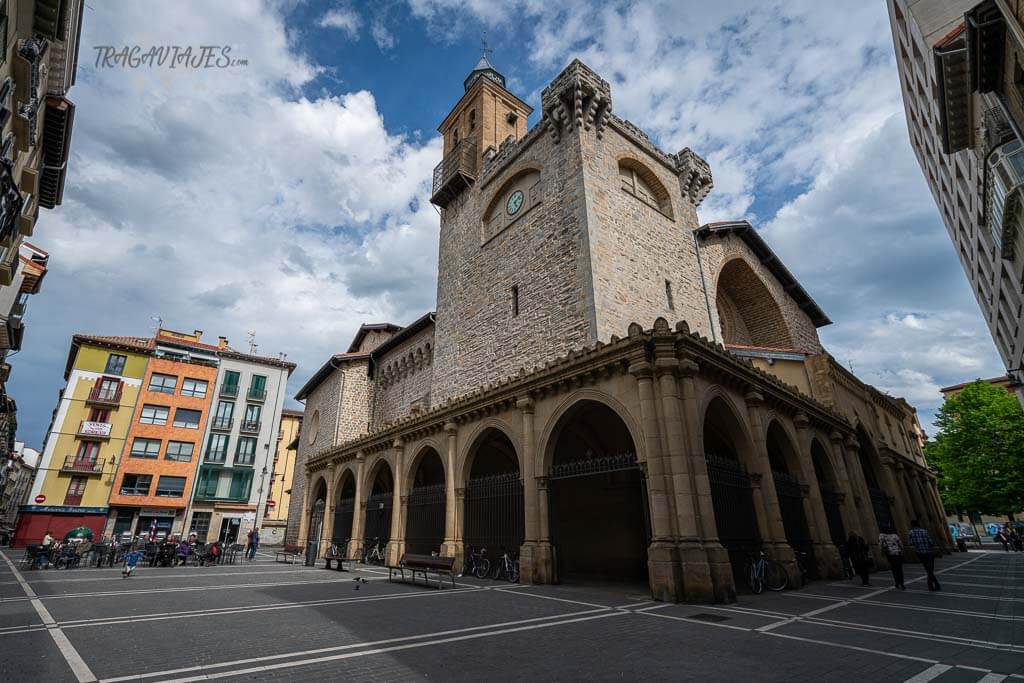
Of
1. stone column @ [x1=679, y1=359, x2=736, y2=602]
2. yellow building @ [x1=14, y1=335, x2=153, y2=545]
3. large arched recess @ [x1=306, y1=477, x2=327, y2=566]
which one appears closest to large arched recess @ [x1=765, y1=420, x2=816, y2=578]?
stone column @ [x1=679, y1=359, x2=736, y2=602]

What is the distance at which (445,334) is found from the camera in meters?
22.3

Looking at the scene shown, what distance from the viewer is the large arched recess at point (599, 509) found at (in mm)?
14594

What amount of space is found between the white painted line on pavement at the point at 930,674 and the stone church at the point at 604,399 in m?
3.93

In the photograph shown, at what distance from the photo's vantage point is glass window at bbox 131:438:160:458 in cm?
3203

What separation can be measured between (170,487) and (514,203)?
30988 millimetres

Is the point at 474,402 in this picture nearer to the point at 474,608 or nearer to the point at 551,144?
the point at 474,608

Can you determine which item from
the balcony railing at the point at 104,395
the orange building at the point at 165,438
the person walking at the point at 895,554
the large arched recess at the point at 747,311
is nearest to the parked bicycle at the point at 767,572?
the person walking at the point at 895,554

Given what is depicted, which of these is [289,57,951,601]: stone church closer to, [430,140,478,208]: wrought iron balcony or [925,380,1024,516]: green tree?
[430,140,478,208]: wrought iron balcony

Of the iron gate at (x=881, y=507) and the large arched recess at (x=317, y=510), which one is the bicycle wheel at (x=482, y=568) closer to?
the large arched recess at (x=317, y=510)

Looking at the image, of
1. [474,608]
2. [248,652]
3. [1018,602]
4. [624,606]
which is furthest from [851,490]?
[248,652]

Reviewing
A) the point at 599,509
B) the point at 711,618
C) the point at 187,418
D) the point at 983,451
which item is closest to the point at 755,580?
the point at 711,618

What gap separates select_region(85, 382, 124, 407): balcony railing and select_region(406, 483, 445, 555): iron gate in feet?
94.3

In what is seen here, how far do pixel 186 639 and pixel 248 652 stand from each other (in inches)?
47.8

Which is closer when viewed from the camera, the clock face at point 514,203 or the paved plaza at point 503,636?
the paved plaza at point 503,636
